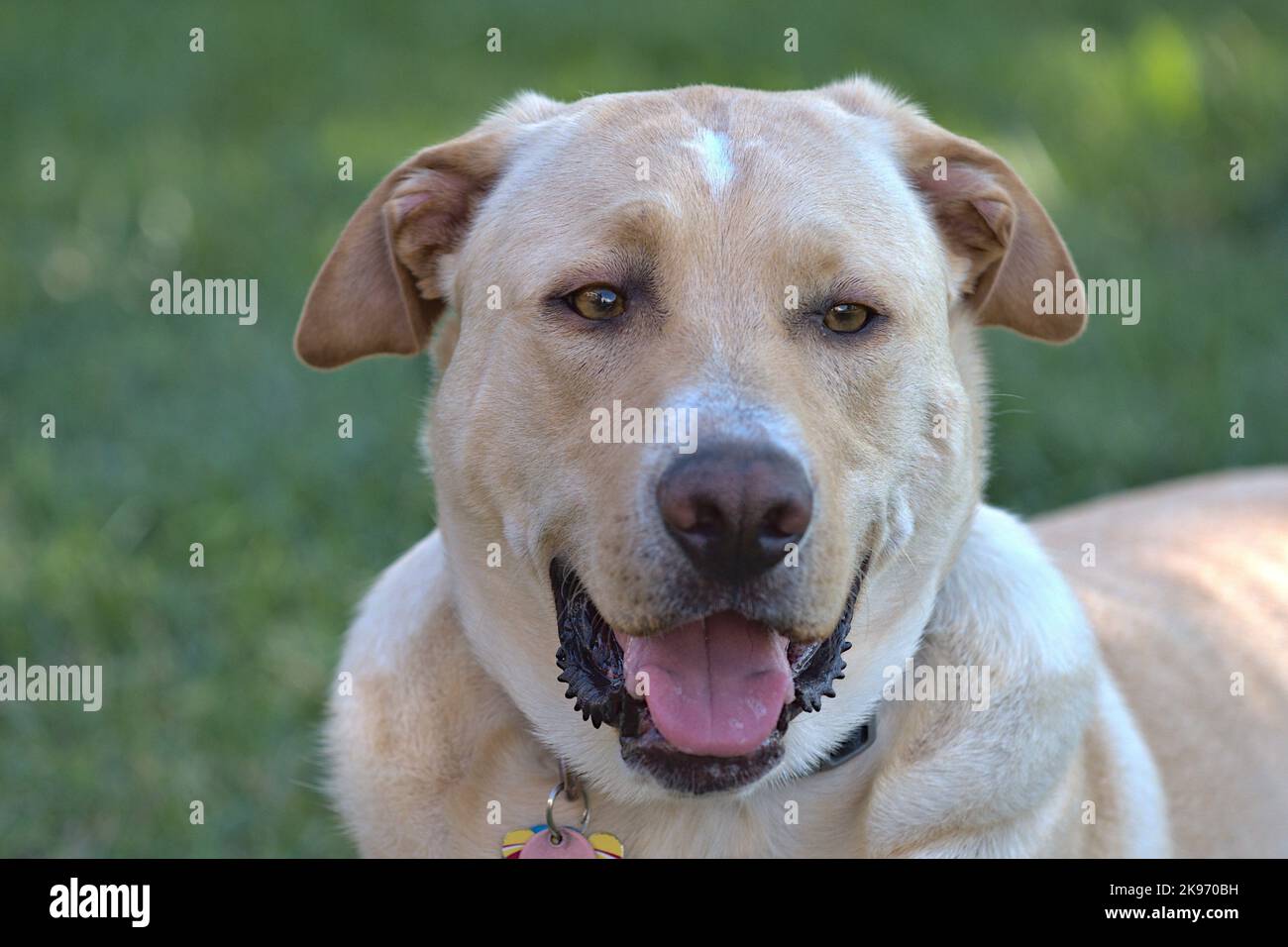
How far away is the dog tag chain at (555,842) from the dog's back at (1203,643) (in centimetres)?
142

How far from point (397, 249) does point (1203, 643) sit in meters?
2.32

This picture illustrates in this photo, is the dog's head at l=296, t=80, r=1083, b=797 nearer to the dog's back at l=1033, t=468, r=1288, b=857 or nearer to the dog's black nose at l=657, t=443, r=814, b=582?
the dog's black nose at l=657, t=443, r=814, b=582

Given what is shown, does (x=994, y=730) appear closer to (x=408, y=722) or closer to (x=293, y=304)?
(x=408, y=722)

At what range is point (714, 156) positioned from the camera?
2.88 metres

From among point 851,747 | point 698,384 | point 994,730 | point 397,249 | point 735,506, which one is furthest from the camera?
point 397,249

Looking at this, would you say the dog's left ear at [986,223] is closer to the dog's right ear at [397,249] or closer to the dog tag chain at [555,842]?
the dog's right ear at [397,249]

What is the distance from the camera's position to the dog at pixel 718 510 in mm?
2658

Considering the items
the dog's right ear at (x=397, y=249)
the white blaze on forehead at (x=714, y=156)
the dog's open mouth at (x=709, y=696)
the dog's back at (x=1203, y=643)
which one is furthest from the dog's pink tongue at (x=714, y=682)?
the dog's back at (x=1203, y=643)

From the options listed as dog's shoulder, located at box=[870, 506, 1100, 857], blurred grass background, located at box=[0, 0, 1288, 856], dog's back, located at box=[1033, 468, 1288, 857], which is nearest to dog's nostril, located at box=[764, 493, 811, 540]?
dog's shoulder, located at box=[870, 506, 1100, 857]

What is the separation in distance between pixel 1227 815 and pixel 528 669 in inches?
73.8

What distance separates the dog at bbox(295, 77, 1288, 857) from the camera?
2.66 meters

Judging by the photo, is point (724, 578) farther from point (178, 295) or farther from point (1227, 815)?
point (178, 295)

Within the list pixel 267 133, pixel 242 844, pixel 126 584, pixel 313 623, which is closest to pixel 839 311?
pixel 242 844

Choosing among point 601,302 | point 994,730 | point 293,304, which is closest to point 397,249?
point 601,302
